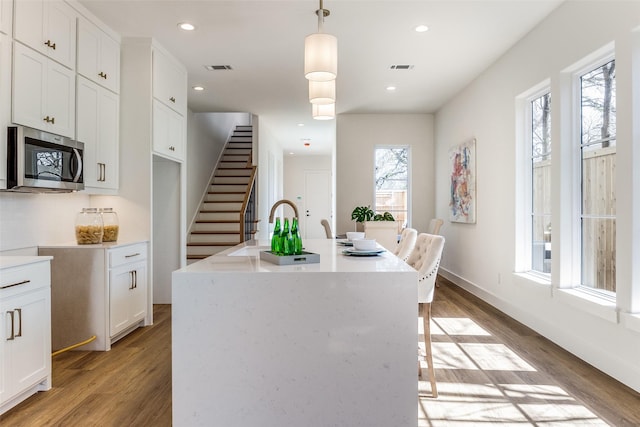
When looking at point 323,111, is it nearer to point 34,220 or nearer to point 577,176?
point 577,176

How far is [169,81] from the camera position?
4711mm

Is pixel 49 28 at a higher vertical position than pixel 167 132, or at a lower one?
higher

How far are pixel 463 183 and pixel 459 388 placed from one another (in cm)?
376

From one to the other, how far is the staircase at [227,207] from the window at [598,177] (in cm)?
434

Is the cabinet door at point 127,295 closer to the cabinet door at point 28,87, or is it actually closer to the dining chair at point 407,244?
the cabinet door at point 28,87

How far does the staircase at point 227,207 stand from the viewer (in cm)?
705

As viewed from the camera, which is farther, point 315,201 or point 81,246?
point 315,201

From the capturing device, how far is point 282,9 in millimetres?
3611

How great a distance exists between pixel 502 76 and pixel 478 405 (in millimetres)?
3655

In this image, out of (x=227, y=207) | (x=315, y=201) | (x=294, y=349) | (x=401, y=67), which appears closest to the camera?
(x=294, y=349)

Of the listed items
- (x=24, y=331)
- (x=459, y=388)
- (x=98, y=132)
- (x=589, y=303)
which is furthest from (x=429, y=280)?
(x=98, y=132)

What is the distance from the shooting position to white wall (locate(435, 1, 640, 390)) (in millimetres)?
2740

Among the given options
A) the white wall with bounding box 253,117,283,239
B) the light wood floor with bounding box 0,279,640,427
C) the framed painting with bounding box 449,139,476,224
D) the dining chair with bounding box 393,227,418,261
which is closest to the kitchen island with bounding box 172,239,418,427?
the light wood floor with bounding box 0,279,640,427

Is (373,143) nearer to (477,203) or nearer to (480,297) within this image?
(477,203)
